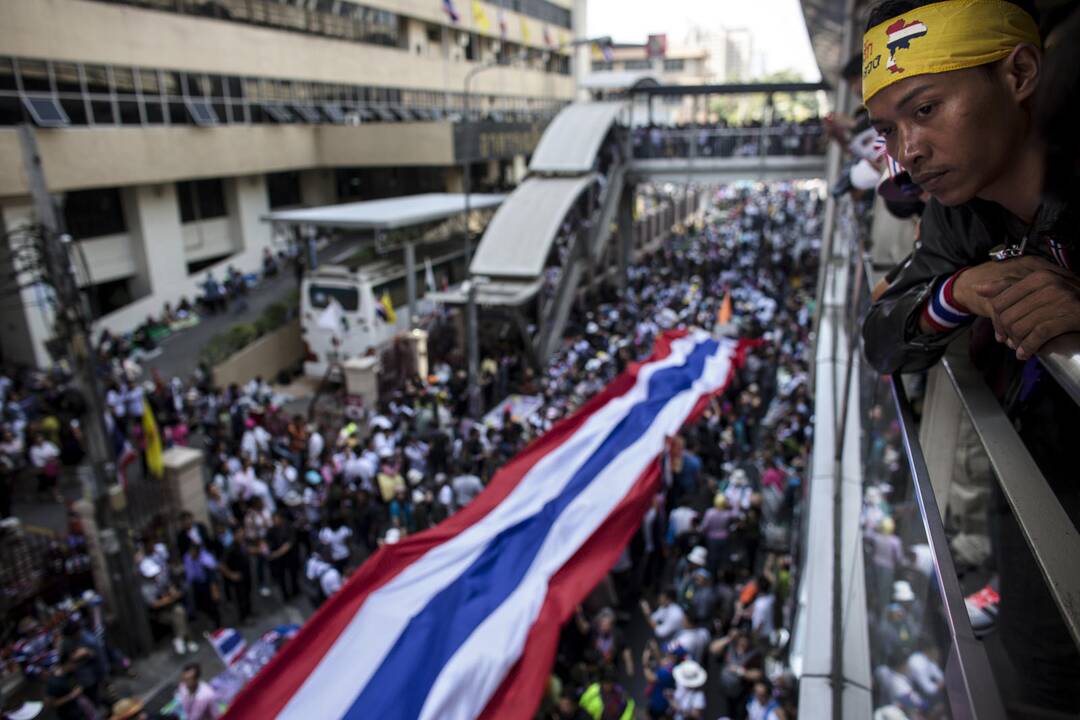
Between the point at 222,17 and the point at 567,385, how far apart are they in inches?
735

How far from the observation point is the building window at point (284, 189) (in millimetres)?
28453

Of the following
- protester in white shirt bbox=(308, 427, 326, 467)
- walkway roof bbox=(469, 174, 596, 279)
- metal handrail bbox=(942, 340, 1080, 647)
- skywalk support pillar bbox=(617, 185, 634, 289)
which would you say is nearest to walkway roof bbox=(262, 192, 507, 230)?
walkway roof bbox=(469, 174, 596, 279)

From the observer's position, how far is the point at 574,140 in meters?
21.0

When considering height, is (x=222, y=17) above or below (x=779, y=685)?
above

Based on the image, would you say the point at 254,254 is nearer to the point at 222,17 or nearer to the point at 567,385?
the point at 222,17

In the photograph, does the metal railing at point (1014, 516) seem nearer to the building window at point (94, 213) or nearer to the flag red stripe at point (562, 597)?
the flag red stripe at point (562, 597)

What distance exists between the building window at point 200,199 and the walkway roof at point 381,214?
20.7 ft

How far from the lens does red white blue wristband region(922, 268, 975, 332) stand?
4.73ft

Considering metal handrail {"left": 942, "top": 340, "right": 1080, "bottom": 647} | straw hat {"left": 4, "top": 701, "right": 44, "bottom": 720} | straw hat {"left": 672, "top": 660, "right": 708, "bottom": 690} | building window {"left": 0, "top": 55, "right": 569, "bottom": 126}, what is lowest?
straw hat {"left": 4, "top": 701, "right": 44, "bottom": 720}

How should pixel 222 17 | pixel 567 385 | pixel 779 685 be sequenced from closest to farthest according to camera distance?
pixel 779 685 → pixel 567 385 → pixel 222 17

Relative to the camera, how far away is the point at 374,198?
32438 millimetres

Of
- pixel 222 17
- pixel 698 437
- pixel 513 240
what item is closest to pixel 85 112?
pixel 222 17

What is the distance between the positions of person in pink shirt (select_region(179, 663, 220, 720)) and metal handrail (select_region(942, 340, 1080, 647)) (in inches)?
262

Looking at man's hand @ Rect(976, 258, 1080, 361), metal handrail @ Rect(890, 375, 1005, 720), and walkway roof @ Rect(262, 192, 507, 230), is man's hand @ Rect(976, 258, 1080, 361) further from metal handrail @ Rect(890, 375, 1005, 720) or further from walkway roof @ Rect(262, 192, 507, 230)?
walkway roof @ Rect(262, 192, 507, 230)
